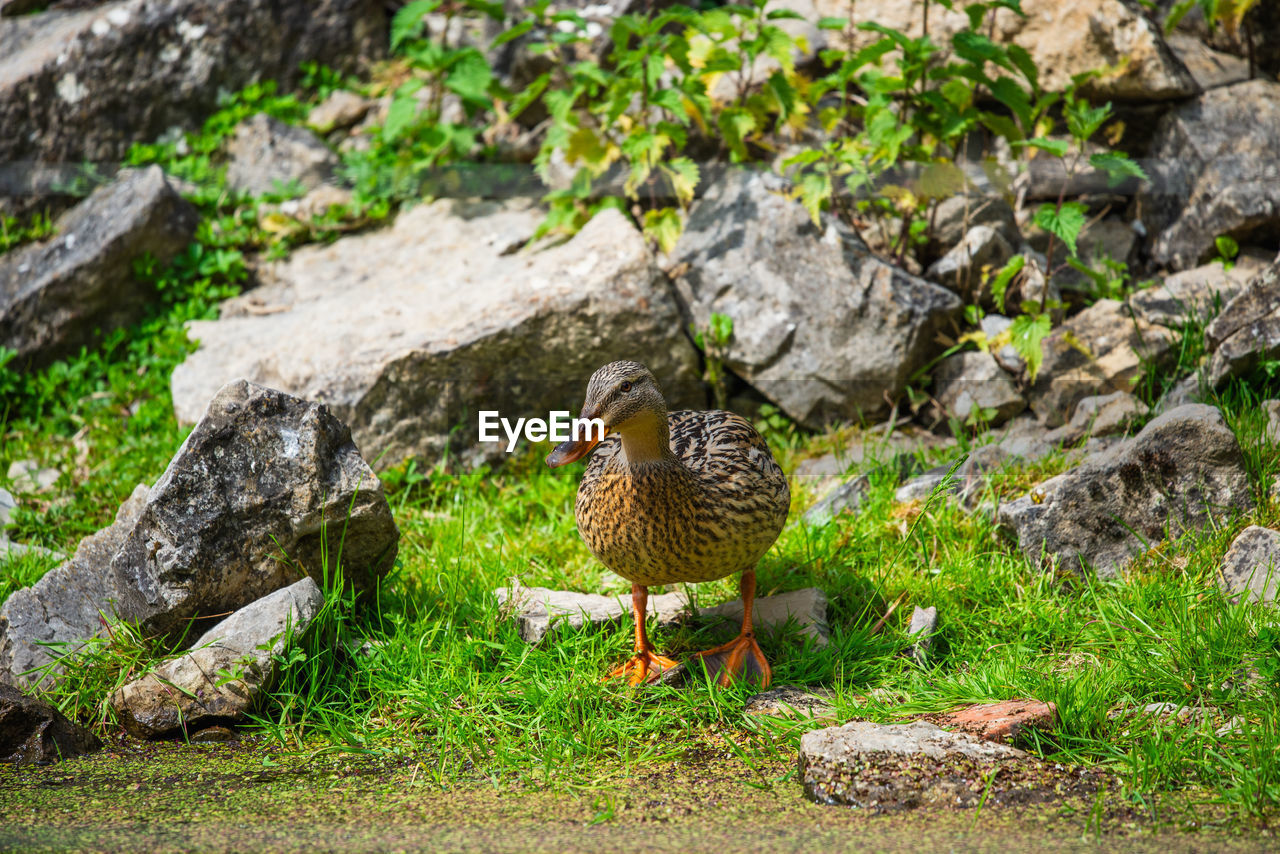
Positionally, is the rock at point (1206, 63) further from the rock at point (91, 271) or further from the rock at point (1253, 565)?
the rock at point (91, 271)

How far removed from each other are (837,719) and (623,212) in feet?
11.1

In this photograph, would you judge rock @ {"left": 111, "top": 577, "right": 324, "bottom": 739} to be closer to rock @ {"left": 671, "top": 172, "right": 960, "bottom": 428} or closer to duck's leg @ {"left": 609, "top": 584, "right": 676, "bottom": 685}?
duck's leg @ {"left": 609, "top": 584, "right": 676, "bottom": 685}

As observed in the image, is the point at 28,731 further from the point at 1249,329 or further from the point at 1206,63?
the point at 1206,63

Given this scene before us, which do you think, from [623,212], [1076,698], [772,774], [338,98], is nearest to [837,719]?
[772,774]

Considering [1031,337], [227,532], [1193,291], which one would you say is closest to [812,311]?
[1031,337]

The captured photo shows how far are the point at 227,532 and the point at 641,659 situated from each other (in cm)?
151

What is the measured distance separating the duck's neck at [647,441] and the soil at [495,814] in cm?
94

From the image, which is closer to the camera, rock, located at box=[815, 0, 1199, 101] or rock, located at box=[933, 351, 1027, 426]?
rock, located at box=[933, 351, 1027, 426]

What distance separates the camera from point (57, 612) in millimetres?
3799

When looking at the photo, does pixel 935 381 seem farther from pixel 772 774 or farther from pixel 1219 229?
pixel 772 774

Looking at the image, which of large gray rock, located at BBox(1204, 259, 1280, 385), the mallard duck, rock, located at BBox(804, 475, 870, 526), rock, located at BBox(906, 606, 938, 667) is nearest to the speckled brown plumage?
the mallard duck

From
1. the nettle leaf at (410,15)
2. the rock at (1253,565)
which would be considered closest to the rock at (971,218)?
the rock at (1253,565)

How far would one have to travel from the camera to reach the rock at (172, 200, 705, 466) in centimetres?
502

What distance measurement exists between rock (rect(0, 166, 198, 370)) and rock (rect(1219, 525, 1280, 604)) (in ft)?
18.6
